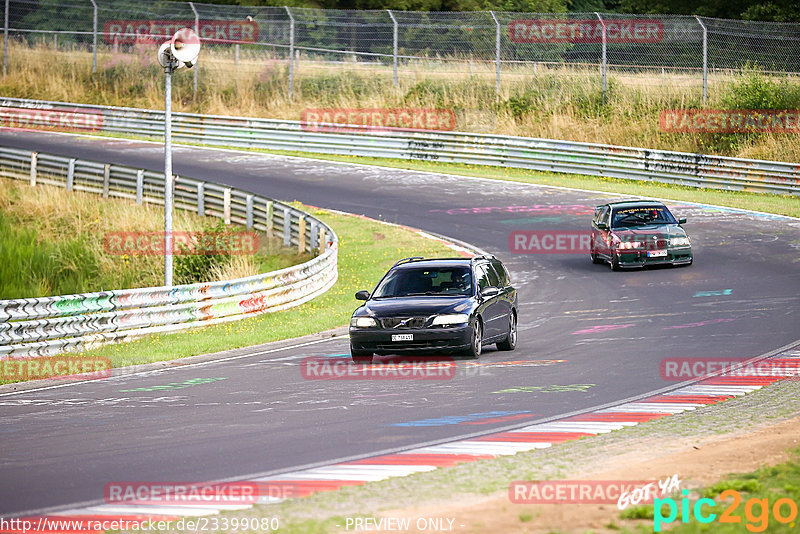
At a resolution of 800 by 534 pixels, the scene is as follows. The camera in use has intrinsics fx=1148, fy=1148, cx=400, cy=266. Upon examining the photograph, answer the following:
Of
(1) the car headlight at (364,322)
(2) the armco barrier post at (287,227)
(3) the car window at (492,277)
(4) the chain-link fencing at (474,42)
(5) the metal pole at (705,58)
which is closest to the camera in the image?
(1) the car headlight at (364,322)


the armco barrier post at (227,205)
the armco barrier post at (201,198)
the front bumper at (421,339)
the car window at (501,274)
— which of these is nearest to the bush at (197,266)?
the armco barrier post at (227,205)

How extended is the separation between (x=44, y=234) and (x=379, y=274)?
44.4ft

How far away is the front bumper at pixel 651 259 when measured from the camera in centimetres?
2638

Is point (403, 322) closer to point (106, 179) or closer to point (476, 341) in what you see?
point (476, 341)

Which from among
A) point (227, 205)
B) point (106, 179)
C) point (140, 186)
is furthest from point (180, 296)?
point (106, 179)

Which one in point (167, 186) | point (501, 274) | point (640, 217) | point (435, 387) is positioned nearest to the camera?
point (435, 387)

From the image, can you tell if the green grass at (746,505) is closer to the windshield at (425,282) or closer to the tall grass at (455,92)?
the windshield at (425,282)

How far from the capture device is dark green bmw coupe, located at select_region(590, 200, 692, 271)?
26375mm

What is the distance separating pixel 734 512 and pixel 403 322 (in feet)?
29.7

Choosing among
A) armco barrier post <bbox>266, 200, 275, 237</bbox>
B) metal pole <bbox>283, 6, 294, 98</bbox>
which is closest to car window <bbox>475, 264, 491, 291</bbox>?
armco barrier post <bbox>266, 200, 275, 237</bbox>

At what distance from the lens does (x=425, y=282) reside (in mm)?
17266

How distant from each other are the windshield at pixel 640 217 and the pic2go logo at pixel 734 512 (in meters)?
19.9

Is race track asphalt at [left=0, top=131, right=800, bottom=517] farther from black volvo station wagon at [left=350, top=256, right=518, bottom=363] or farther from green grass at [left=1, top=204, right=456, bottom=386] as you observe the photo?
green grass at [left=1, top=204, right=456, bottom=386]

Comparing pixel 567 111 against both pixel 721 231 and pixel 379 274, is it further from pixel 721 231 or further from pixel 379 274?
pixel 379 274
